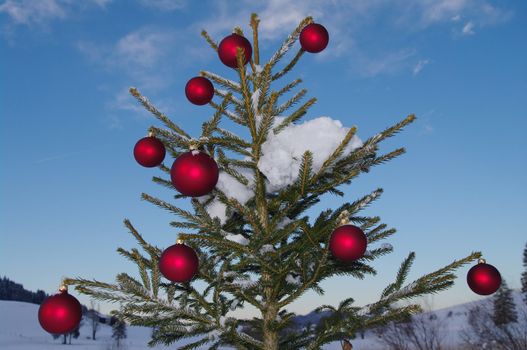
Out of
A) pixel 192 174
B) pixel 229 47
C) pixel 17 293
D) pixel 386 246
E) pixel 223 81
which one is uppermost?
pixel 17 293

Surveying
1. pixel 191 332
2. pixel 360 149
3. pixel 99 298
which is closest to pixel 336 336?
pixel 191 332

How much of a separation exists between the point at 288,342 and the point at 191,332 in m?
1.19

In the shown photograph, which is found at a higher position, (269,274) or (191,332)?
(269,274)

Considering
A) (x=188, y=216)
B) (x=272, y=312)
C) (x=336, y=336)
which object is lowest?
(x=336, y=336)

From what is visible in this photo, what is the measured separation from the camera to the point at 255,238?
3641 mm

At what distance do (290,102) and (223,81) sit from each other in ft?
2.78

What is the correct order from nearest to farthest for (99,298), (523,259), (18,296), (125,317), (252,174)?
(99,298) → (125,317) → (252,174) → (523,259) → (18,296)

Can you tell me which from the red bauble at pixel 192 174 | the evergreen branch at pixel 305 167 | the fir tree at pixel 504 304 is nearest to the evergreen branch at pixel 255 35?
the evergreen branch at pixel 305 167

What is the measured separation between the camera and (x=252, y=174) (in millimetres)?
4496

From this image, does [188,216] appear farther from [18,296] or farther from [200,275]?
[18,296]

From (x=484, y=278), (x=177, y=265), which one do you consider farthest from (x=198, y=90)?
(x=484, y=278)

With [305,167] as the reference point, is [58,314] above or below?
below

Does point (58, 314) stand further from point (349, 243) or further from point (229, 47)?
point (229, 47)

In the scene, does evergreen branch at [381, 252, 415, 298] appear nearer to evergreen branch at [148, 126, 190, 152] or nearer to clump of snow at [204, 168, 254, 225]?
clump of snow at [204, 168, 254, 225]
